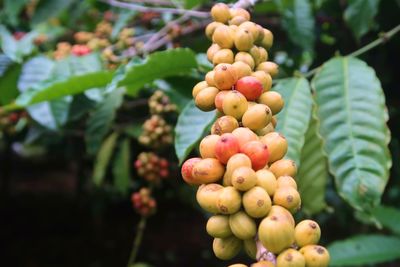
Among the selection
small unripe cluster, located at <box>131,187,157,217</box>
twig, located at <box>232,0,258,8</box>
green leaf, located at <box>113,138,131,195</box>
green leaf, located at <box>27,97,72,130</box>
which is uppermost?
twig, located at <box>232,0,258,8</box>

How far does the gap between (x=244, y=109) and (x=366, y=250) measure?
3.74 ft

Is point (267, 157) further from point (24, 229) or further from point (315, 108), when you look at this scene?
point (24, 229)

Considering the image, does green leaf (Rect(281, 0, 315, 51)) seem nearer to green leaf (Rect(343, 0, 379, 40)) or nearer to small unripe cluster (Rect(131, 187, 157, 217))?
green leaf (Rect(343, 0, 379, 40))

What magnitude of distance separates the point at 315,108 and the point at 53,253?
13.3 feet

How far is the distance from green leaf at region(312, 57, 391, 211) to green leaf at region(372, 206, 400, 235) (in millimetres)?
692

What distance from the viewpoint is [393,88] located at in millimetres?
1759

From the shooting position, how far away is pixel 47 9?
1.90 meters

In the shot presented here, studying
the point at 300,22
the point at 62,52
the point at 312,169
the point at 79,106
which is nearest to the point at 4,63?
the point at 62,52

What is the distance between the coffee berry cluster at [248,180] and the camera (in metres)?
0.47

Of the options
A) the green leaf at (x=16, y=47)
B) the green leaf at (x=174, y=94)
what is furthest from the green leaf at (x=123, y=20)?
the green leaf at (x=174, y=94)

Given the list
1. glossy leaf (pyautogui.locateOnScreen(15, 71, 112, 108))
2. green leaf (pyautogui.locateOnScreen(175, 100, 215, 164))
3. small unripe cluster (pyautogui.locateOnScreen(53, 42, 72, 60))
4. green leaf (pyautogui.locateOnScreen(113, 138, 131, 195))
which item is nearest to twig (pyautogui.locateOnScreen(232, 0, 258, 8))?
green leaf (pyautogui.locateOnScreen(175, 100, 215, 164))

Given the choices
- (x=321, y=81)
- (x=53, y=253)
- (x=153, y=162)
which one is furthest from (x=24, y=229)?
(x=321, y=81)

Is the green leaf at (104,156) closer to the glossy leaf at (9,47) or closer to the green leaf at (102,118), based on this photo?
the green leaf at (102,118)

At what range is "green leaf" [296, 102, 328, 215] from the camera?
1019 millimetres
